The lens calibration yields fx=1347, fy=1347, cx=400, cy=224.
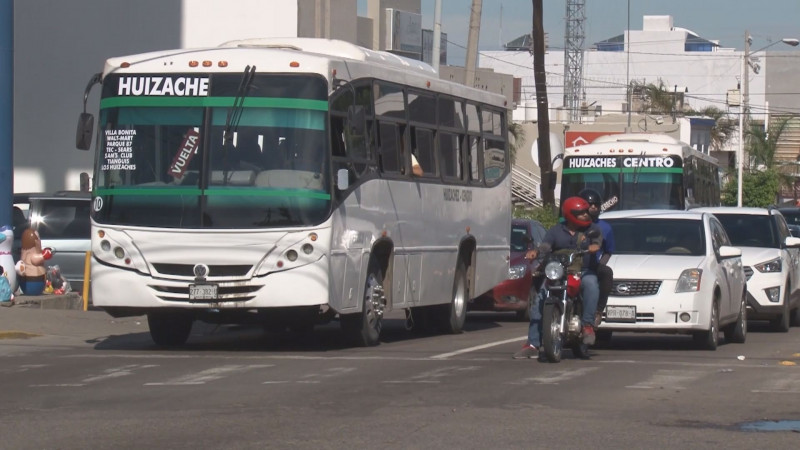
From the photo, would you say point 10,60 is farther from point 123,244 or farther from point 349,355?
point 349,355

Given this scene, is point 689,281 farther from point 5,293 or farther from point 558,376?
point 5,293

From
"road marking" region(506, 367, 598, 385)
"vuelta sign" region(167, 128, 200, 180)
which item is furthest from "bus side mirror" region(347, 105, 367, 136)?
"road marking" region(506, 367, 598, 385)

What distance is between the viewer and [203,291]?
14.2 metres

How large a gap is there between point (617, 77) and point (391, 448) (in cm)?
10453

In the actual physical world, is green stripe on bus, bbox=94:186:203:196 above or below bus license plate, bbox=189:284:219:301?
above

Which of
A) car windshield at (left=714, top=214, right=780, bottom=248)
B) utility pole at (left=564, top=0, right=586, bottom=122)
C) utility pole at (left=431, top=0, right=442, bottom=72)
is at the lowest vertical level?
car windshield at (left=714, top=214, right=780, bottom=248)

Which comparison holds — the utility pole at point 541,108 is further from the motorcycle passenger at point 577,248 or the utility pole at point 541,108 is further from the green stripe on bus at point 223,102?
the motorcycle passenger at point 577,248

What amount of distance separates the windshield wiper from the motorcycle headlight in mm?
3567

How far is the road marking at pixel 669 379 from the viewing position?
38.3ft

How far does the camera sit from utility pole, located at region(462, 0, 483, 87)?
3102 centimetres

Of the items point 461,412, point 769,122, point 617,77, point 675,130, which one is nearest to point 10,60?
point 461,412

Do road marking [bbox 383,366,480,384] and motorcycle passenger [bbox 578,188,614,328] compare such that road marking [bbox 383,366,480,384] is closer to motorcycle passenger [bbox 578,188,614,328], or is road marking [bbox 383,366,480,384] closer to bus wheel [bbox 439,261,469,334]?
motorcycle passenger [bbox 578,188,614,328]

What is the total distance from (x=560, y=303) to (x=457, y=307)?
17.9ft

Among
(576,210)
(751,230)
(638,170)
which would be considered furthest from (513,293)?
(576,210)
